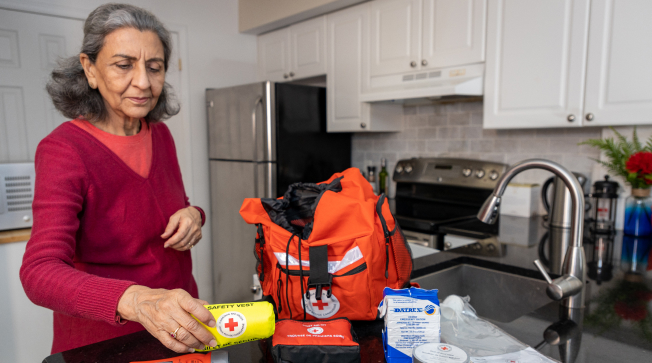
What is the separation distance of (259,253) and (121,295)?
28cm

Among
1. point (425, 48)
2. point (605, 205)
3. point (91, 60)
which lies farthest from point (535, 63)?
point (91, 60)

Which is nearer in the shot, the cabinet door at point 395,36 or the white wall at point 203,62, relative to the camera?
the cabinet door at point 395,36

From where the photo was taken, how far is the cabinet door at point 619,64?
1699 millimetres

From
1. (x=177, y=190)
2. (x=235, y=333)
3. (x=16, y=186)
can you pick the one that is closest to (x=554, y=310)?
(x=235, y=333)

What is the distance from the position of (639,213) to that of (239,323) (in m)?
1.93

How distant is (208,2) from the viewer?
3299mm

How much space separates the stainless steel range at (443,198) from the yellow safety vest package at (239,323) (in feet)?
4.84

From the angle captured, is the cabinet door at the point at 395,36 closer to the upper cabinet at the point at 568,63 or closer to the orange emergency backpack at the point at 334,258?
the upper cabinet at the point at 568,63

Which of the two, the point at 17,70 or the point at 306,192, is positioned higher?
the point at 17,70

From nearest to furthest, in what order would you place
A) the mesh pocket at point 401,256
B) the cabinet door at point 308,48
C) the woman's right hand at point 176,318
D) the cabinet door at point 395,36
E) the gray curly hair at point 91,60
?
the woman's right hand at point 176,318
the mesh pocket at point 401,256
the gray curly hair at point 91,60
the cabinet door at point 395,36
the cabinet door at point 308,48

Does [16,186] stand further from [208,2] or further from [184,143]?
[208,2]

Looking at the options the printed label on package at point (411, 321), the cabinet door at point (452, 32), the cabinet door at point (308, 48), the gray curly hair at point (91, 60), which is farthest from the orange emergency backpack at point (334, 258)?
the cabinet door at point (308, 48)

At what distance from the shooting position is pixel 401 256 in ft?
2.90

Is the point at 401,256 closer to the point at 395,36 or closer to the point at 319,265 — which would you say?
the point at 319,265
